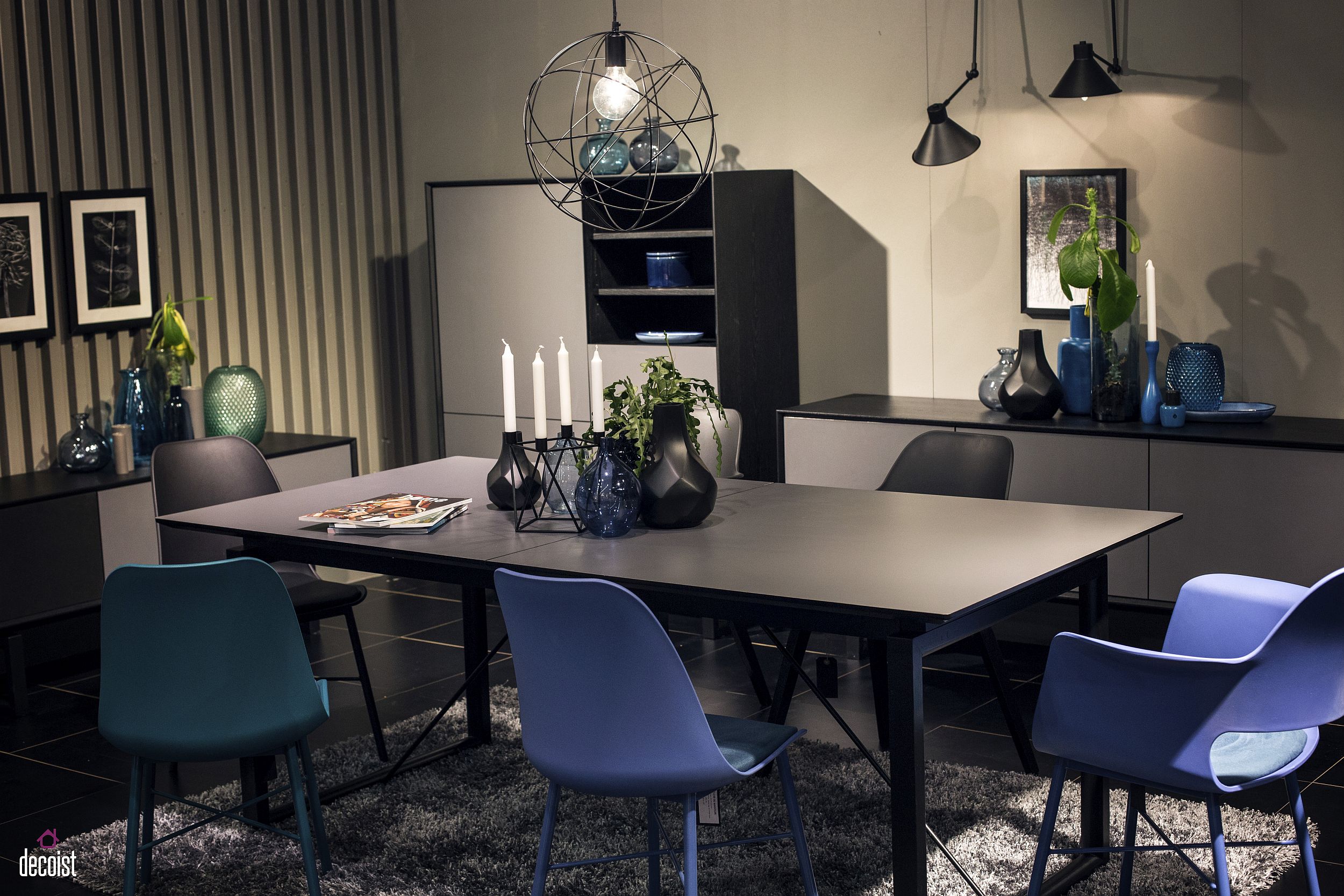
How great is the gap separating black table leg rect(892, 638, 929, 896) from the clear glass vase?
2.56m

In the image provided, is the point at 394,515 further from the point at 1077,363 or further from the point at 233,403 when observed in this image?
the point at 1077,363

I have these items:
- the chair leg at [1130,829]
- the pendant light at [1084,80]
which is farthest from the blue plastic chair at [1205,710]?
the pendant light at [1084,80]

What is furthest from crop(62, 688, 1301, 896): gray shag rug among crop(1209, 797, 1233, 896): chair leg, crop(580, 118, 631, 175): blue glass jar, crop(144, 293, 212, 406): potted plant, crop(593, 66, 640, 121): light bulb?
crop(580, 118, 631, 175): blue glass jar

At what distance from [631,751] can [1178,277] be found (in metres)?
3.30

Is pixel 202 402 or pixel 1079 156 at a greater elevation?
pixel 1079 156

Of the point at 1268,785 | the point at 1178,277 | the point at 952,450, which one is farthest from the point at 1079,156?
the point at 1268,785

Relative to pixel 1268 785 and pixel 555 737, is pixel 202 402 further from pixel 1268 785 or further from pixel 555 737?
pixel 1268 785

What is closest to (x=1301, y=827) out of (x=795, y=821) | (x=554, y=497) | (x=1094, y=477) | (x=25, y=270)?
(x=795, y=821)

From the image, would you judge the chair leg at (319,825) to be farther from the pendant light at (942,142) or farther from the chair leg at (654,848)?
the pendant light at (942,142)

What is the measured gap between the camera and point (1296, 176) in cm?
480

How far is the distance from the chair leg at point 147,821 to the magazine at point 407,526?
27.2 inches

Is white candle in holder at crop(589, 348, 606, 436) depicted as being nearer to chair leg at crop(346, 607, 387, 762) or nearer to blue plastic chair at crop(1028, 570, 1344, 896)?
chair leg at crop(346, 607, 387, 762)

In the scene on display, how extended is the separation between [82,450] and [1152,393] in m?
3.81

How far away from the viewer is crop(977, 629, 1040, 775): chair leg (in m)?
3.73
